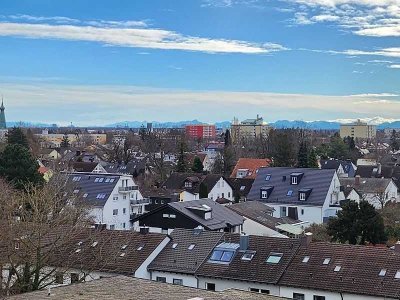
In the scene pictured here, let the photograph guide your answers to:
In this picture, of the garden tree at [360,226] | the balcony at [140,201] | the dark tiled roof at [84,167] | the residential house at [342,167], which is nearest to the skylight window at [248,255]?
the garden tree at [360,226]

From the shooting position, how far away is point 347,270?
25.7 metres

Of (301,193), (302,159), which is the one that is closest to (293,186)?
(301,193)

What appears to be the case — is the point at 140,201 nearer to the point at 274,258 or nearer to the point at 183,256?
the point at 183,256

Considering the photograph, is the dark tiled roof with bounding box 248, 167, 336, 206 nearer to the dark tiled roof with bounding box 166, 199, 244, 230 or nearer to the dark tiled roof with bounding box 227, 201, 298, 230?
the dark tiled roof with bounding box 227, 201, 298, 230

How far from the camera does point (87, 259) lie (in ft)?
92.9

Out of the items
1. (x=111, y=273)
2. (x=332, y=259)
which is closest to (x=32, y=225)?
(x=111, y=273)

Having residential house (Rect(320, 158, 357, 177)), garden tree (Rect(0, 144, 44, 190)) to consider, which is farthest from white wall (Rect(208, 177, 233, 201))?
residential house (Rect(320, 158, 357, 177))

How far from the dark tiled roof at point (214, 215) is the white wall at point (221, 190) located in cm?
1950

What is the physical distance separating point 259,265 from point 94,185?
26.9m

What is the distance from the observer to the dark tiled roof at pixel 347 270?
79.8 feet

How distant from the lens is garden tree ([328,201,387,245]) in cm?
3581

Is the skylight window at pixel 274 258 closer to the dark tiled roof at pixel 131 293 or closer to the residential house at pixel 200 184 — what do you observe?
the dark tiled roof at pixel 131 293

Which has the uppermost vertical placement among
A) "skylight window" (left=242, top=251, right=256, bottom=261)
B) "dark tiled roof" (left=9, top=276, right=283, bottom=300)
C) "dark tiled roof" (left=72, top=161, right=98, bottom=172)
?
"dark tiled roof" (left=9, top=276, right=283, bottom=300)

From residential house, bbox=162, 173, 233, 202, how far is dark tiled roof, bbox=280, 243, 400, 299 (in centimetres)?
3217
